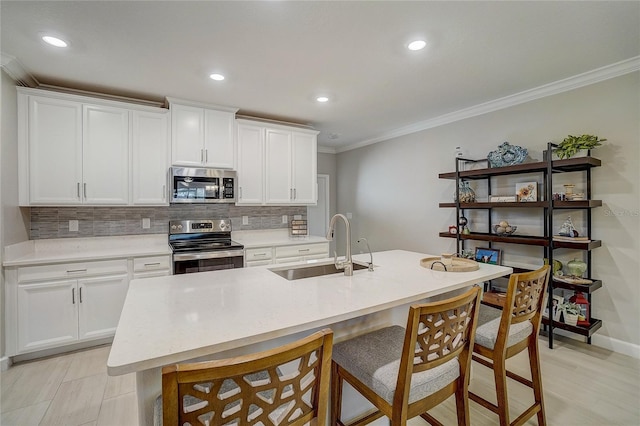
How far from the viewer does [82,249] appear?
3152 mm

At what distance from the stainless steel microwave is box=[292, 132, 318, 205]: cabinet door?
0.91m

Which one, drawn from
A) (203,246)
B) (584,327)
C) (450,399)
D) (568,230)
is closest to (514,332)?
(450,399)

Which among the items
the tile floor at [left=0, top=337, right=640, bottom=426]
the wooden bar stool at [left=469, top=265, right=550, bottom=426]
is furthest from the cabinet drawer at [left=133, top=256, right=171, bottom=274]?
the wooden bar stool at [left=469, top=265, right=550, bottom=426]

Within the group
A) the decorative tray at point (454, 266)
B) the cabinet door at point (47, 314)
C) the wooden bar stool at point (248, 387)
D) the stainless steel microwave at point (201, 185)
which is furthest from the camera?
the stainless steel microwave at point (201, 185)

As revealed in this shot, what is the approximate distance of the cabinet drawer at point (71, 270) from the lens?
2.52m

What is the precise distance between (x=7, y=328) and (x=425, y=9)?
402cm

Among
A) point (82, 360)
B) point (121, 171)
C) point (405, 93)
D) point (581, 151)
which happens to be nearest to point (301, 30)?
point (405, 93)

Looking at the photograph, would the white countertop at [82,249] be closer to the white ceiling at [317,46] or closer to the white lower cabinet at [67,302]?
the white lower cabinet at [67,302]

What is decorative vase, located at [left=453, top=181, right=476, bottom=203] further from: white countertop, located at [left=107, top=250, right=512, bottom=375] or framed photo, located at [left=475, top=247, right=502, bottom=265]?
white countertop, located at [left=107, top=250, right=512, bottom=375]

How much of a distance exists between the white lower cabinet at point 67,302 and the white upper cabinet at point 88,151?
2.34 feet

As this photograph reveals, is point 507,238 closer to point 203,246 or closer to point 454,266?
point 454,266

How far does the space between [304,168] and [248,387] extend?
12.0 ft

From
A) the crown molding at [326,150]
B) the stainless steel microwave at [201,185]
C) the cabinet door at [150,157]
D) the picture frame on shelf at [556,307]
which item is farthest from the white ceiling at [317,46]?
the crown molding at [326,150]

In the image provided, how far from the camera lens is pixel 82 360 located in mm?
2621
